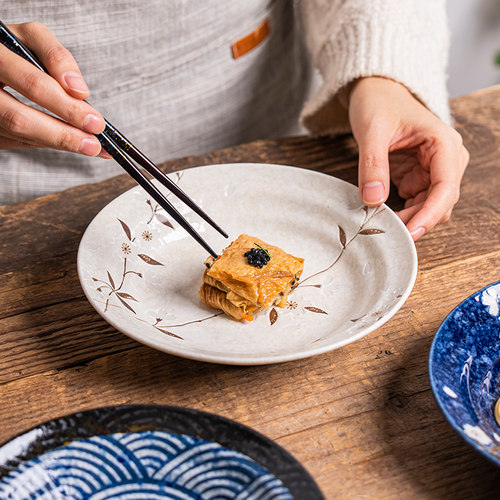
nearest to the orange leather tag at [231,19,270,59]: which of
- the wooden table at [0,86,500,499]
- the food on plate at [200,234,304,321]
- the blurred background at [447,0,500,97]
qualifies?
the wooden table at [0,86,500,499]

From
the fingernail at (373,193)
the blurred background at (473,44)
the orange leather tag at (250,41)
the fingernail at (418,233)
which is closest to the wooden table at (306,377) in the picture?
the fingernail at (418,233)

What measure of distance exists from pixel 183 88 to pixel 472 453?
1411 mm

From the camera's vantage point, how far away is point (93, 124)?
3.50 feet

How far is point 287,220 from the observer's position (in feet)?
4.38

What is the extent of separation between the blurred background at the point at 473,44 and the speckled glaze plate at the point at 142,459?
11.4 feet

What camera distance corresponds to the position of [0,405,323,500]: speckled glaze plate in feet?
2.45

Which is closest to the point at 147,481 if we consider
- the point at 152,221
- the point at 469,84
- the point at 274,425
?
the point at 274,425

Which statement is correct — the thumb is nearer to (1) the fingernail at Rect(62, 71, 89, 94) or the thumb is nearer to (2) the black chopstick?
(2) the black chopstick

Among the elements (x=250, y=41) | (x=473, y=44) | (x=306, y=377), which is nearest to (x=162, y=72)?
(x=250, y=41)

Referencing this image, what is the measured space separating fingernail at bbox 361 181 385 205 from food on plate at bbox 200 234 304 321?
0.73 ft

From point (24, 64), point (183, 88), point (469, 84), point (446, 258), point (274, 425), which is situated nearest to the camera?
point (274, 425)

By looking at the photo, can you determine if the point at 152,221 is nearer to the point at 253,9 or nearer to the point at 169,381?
the point at 169,381

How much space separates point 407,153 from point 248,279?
0.68m

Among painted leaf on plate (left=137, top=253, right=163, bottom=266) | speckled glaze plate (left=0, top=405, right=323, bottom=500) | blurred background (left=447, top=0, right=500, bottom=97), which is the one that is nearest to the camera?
speckled glaze plate (left=0, top=405, right=323, bottom=500)
